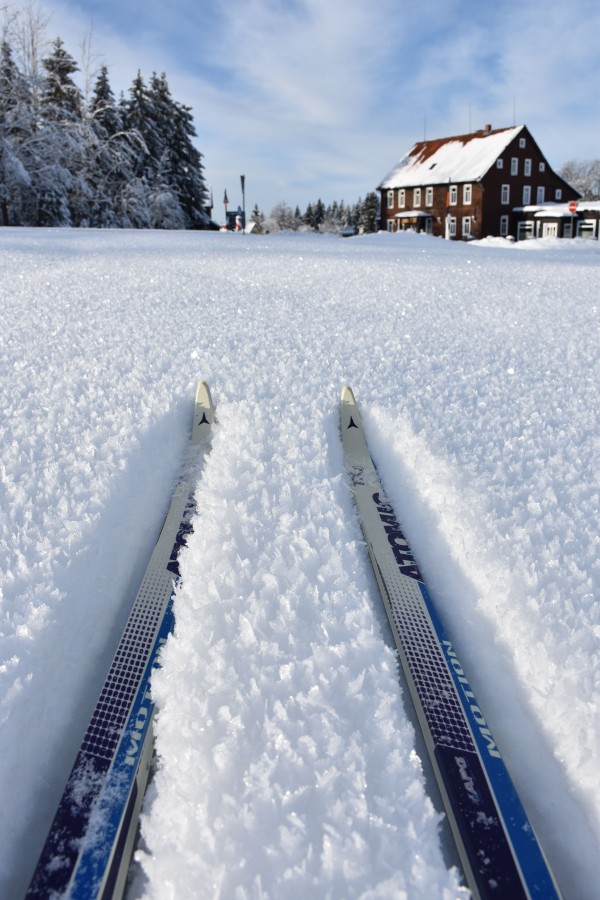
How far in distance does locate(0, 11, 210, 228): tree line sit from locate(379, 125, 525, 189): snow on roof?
1535 centimetres

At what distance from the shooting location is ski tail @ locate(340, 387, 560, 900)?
1.25 m

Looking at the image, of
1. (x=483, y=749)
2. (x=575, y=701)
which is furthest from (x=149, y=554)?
(x=575, y=701)

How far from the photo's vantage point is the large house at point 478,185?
35284mm

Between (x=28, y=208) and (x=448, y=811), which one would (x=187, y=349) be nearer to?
(x=448, y=811)

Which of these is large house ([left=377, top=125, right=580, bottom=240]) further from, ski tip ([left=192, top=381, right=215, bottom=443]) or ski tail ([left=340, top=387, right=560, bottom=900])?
ski tail ([left=340, top=387, right=560, bottom=900])

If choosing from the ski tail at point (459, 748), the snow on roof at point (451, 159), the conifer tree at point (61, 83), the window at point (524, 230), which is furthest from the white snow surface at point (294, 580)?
the window at point (524, 230)

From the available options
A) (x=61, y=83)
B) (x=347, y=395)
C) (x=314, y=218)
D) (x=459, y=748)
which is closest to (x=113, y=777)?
(x=459, y=748)

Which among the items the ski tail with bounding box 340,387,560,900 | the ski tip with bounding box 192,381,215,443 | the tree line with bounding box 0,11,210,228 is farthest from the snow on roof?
the ski tail with bounding box 340,387,560,900

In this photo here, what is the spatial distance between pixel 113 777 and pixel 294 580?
0.78m

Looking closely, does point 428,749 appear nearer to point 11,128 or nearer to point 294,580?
point 294,580

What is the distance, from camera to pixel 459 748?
1.50 meters

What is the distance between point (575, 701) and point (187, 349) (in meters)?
3.05

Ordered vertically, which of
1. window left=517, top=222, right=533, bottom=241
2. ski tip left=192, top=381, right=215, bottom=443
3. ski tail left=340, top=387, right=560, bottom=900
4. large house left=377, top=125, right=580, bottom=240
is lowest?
ski tail left=340, top=387, right=560, bottom=900

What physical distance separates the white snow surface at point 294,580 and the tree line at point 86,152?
1985 centimetres
